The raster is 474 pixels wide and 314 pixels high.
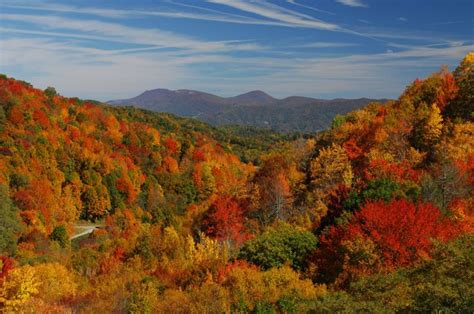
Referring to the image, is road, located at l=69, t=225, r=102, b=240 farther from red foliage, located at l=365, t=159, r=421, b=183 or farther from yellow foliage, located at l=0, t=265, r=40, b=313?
red foliage, located at l=365, t=159, r=421, b=183

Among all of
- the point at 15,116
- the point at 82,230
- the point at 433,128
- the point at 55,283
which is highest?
the point at 433,128

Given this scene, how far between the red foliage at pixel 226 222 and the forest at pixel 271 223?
18cm

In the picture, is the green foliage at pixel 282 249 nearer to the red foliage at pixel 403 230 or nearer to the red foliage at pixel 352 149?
the red foliage at pixel 403 230

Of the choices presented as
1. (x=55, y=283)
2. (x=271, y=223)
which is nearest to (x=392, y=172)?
(x=271, y=223)

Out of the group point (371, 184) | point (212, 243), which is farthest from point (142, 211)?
point (371, 184)

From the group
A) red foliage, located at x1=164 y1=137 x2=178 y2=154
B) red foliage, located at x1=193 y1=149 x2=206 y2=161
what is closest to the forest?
red foliage, located at x1=193 y1=149 x2=206 y2=161

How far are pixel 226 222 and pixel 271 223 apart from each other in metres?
5.82

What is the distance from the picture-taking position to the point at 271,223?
57906 millimetres

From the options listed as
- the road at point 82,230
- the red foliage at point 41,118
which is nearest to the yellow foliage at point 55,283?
the road at point 82,230

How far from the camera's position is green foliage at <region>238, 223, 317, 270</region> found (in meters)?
37.2

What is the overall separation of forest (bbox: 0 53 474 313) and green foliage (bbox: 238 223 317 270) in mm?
116

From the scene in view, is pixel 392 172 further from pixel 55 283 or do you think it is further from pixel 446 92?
pixel 55 283

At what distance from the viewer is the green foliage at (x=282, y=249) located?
37.2 metres

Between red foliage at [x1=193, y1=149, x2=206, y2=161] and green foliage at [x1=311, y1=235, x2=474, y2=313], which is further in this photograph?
red foliage at [x1=193, y1=149, x2=206, y2=161]
